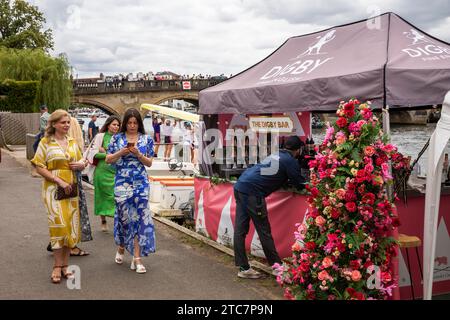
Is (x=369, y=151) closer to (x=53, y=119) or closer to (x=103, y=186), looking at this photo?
Answer: (x=53, y=119)

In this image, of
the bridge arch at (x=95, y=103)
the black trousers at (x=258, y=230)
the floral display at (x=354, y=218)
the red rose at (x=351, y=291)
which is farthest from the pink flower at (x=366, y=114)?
the bridge arch at (x=95, y=103)

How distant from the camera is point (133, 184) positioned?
6.29m

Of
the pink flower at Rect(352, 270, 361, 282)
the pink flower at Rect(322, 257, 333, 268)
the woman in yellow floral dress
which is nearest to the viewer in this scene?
the pink flower at Rect(352, 270, 361, 282)

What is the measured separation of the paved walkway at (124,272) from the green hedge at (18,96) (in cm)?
2397

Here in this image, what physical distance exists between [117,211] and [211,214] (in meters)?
2.44

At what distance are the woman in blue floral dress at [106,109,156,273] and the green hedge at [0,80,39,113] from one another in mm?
27097

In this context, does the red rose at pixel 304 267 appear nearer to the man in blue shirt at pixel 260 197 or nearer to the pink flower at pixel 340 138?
the pink flower at pixel 340 138

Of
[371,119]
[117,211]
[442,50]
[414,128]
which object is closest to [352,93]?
[371,119]

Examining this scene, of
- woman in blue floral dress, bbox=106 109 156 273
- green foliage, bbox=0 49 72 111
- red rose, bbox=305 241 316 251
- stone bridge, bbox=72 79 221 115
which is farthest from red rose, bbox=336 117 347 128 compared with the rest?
stone bridge, bbox=72 79 221 115

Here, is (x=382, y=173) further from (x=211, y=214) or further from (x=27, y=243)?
(x=27, y=243)

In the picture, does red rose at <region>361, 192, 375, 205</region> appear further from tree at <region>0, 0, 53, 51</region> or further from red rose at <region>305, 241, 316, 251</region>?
tree at <region>0, 0, 53, 51</region>

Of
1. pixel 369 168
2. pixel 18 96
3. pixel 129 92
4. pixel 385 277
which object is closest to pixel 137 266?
pixel 385 277

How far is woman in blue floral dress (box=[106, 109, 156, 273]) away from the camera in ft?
20.6
